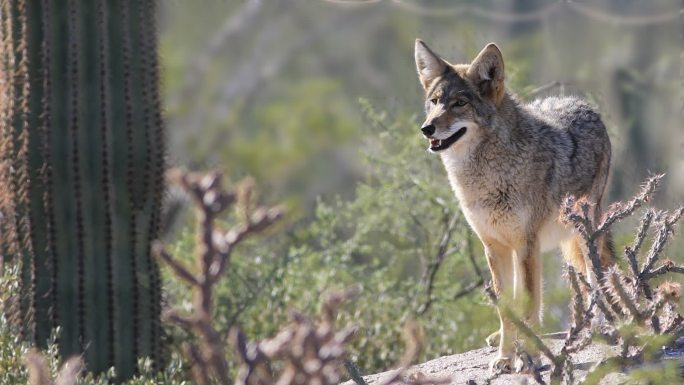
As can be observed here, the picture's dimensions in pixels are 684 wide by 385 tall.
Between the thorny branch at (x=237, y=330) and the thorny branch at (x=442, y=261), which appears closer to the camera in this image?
the thorny branch at (x=237, y=330)

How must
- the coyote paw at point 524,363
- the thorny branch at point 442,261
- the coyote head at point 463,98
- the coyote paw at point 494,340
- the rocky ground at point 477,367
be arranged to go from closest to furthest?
the coyote paw at point 524,363, the rocky ground at point 477,367, the coyote head at point 463,98, the coyote paw at point 494,340, the thorny branch at point 442,261

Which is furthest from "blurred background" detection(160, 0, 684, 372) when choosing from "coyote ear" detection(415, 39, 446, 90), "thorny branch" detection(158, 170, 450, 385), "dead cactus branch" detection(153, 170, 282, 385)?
"dead cactus branch" detection(153, 170, 282, 385)

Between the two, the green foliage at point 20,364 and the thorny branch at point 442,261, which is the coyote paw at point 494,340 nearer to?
the green foliage at point 20,364

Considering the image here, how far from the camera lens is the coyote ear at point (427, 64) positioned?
693 centimetres

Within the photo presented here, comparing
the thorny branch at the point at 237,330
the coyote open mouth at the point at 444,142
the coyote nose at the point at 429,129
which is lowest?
the coyote open mouth at the point at 444,142

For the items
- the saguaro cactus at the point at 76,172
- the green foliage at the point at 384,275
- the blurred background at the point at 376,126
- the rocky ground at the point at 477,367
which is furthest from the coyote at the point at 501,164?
the green foliage at the point at 384,275

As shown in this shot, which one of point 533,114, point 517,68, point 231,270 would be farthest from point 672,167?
point 533,114

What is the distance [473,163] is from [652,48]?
10.8m

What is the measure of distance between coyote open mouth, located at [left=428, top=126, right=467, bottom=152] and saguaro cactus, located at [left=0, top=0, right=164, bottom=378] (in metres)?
2.19

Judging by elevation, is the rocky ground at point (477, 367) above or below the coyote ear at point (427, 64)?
below

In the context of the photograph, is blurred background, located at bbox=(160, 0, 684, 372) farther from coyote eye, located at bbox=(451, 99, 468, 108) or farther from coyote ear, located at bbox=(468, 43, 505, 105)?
coyote ear, located at bbox=(468, 43, 505, 105)

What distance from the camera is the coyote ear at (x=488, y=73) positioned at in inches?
268

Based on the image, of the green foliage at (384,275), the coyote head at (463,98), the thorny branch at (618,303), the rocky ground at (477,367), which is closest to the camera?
the thorny branch at (618,303)

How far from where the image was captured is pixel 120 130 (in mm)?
8008
